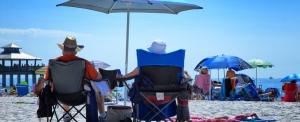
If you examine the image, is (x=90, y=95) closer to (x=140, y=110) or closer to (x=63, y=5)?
(x=140, y=110)

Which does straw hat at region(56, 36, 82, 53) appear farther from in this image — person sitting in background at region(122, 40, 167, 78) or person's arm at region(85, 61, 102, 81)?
person sitting in background at region(122, 40, 167, 78)

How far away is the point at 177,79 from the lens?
4.99 m

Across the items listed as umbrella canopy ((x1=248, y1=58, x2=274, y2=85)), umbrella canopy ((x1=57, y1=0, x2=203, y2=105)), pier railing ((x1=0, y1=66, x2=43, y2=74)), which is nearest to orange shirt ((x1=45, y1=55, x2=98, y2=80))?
umbrella canopy ((x1=57, y1=0, x2=203, y2=105))

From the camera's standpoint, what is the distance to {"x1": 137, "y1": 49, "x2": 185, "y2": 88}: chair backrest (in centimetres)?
495

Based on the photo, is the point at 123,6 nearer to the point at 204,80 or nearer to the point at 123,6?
the point at 123,6

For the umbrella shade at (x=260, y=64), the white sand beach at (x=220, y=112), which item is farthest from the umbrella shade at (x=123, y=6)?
the umbrella shade at (x=260, y=64)

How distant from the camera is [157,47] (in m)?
5.09

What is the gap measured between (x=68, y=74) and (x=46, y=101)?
0.32 meters

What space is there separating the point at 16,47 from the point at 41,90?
45161 millimetres

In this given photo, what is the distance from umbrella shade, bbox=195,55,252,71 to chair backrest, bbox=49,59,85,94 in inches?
420

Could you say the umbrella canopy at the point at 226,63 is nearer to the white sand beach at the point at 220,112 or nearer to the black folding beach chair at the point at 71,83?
the white sand beach at the point at 220,112

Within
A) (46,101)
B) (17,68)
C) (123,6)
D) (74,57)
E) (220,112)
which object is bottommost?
(17,68)

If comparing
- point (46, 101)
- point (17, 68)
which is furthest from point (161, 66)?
point (17, 68)

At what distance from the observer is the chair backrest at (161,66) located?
495cm
